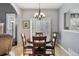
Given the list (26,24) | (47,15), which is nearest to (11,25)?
(26,24)

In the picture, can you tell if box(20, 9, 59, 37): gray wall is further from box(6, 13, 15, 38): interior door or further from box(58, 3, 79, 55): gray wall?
box(58, 3, 79, 55): gray wall

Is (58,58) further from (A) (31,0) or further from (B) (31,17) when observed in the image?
(B) (31,17)

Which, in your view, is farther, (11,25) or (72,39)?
(11,25)

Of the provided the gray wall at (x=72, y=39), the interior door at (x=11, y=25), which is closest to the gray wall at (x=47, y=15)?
the interior door at (x=11, y=25)

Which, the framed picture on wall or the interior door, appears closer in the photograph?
the interior door

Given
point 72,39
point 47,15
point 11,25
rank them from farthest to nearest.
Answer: point 47,15
point 11,25
point 72,39

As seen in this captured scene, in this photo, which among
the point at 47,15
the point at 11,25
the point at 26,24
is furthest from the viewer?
the point at 26,24

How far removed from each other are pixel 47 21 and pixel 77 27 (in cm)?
345

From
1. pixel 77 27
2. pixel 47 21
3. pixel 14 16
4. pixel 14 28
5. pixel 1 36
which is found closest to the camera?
pixel 1 36

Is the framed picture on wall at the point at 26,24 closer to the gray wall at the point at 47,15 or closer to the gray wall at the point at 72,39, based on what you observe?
the gray wall at the point at 47,15

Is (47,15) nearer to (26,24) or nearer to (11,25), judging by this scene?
(26,24)

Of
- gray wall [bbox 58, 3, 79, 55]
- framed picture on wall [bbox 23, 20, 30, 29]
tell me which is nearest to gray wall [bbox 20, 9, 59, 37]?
framed picture on wall [bbox 23, 20, 30, 29]

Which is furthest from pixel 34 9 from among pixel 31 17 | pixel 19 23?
pixel 19 23

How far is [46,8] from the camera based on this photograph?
6.77 metres
